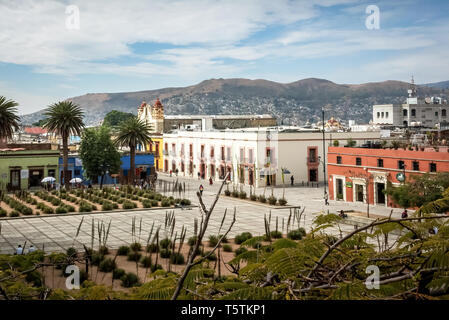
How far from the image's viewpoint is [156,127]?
7819cm

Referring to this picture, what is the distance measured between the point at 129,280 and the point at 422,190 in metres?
20.0

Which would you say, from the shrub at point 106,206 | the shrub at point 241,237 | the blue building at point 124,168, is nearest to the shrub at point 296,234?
the shrub at point 241,237

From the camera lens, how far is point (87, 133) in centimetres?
5212

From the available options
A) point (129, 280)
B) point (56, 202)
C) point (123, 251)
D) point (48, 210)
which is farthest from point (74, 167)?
point (129, 280)

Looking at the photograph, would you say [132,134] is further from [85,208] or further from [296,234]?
[296,234]

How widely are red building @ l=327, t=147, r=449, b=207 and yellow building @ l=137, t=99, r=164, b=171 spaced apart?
117ft

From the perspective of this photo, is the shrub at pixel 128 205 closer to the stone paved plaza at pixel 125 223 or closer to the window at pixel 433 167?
the stone paved plaza at pixel 125 223

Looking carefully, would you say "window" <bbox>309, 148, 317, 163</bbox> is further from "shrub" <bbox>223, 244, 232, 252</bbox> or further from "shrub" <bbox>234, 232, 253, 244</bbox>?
"shrub" <bbox>223, 244, 232, 252</bbox>

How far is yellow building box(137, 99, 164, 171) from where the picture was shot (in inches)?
2948

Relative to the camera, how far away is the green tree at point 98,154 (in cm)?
5156

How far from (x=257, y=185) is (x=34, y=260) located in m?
45.2

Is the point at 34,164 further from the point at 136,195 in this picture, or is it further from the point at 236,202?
the point at 236,202

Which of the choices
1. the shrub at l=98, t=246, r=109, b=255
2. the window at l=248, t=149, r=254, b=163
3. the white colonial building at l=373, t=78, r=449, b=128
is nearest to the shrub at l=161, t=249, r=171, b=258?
the shrub at l=98, t=246, r=109, b=255

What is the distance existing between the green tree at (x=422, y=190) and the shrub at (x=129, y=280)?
61.4 feet
